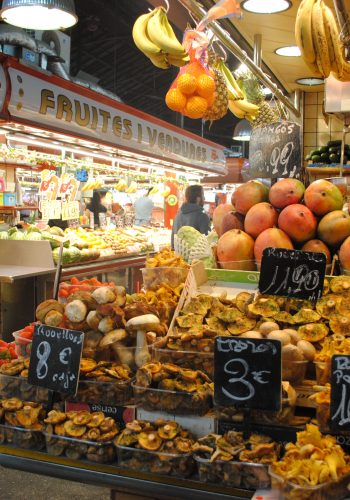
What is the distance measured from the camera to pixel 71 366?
1692 mm

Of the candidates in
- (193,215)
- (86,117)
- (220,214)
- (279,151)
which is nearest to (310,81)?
(193,215)

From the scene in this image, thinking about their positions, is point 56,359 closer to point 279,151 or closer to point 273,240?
point 273,240

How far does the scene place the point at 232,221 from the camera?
8.23 ft

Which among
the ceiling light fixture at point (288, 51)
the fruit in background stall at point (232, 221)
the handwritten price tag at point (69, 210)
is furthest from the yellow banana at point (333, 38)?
the handwritten price tag at point (69, 210)

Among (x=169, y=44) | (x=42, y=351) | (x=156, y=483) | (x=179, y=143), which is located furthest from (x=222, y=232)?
(x=179, y=143)

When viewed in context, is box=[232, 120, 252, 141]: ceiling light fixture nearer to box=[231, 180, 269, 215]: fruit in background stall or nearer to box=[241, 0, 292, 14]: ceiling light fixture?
box=[241, 0, 292, 14]: ceiling light fixture

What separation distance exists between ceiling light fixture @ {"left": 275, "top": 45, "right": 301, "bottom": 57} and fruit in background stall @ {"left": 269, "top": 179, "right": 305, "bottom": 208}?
4.71 metres

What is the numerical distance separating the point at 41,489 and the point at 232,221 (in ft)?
6.82

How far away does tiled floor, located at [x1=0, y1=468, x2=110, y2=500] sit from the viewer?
3.27 meters

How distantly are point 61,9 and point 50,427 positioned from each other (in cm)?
334

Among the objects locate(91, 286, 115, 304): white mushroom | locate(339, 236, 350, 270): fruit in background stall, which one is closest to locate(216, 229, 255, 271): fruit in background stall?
locate(339, 236, 350, 270): fruit in background stall

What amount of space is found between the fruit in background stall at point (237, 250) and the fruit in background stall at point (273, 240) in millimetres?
56

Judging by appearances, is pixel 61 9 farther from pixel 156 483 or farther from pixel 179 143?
pixel 179 143

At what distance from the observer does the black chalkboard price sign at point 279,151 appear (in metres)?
2.76
